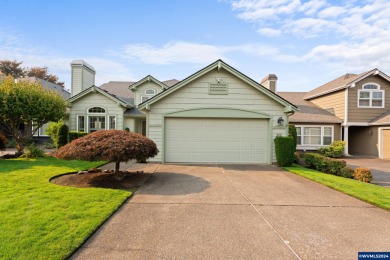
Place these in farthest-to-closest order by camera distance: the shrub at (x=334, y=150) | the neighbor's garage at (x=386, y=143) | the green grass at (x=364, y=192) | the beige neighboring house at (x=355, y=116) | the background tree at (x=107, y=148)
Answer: the beige neighboring house at (x=355, y=116) < the shrub at (x=334, y=150) < the neighbor's garage at (x=386, y=143) < the background tree at (x=107, y=148) < the green grass at (x=364, y=192)

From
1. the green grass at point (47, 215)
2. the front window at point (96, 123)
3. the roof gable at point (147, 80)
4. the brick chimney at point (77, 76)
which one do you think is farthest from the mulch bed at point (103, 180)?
the brick chimney at point (77, 76)

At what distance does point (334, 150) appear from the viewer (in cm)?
1627

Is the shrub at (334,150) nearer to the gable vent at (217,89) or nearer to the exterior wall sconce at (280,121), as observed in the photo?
the exterior wall sconce at (280,121)

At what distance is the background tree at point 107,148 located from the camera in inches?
269

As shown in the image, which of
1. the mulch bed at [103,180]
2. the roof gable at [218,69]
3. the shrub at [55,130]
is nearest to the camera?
the mulch bed at [103,180]

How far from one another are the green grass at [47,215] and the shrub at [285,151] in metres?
7.83

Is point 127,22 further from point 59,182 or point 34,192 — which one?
point 34,192

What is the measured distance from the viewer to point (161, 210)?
4.97 m

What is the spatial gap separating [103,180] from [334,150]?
16.1 m

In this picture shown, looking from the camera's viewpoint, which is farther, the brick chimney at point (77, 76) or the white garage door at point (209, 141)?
the brick chimney at point (77, 76)

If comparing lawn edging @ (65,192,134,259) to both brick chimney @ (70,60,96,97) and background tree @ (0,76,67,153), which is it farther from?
brick chimney @ (70,60,96,97)

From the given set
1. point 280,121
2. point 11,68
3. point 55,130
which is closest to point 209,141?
point 280,121

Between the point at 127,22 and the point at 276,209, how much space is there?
37.2ft

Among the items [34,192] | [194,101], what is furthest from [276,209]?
[194,101]
